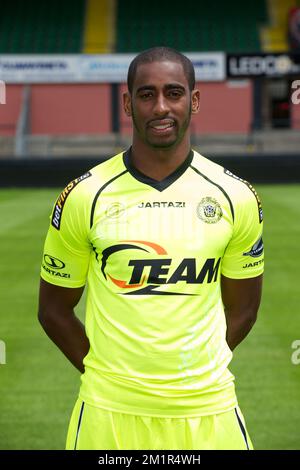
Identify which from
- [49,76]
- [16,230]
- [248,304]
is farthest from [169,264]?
[49,76]

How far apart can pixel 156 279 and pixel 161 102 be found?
23.3 inches

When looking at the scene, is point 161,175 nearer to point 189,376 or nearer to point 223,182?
point 223,182

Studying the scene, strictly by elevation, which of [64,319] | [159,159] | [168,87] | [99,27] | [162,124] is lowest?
[64,319]

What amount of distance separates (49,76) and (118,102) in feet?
11.0

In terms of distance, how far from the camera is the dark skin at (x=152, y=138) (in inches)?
111

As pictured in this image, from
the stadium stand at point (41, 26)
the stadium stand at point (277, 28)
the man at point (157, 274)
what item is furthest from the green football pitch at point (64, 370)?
the stadium stand at point (41, 26)

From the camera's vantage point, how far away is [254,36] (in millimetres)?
39281

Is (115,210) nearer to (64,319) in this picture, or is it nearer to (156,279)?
(156,279)

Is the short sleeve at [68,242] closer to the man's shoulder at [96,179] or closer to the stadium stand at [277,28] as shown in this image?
the man's shoulder at [96,179]

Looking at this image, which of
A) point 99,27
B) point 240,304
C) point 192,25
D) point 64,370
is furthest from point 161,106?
point 192,25

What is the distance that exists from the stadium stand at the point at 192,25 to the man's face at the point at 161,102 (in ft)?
120

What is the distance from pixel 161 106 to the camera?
2.80 m

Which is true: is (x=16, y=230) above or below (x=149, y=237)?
below
